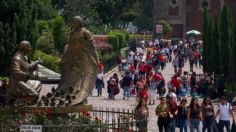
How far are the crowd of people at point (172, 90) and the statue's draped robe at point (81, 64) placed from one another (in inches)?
75.1

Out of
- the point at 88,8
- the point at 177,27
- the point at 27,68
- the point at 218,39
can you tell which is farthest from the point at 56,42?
the point at 177,27

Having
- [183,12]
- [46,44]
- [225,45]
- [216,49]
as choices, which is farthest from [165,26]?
[225,45]

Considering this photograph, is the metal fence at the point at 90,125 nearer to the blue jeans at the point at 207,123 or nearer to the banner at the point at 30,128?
the banner at the point at 30,128

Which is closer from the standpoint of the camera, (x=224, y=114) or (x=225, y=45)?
(x=224, y=114)

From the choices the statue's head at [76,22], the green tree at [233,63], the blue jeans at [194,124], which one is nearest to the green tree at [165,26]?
the green tree at [233,63]

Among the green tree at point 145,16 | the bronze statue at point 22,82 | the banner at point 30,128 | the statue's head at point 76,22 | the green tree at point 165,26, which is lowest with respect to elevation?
the banner at point 30,128

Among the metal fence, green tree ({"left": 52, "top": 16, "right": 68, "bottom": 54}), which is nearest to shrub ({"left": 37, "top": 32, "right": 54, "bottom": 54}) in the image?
green tree ({"left": 52, "top": 16, "right": 68, "bottom": 54})

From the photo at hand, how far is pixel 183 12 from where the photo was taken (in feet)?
301

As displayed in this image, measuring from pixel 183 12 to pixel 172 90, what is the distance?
61.1 m

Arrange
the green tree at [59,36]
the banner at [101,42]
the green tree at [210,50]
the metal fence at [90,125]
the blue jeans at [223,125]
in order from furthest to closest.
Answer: the banner at [101,42] → the green tree at [59,36] → the green tree at [210,50] → the blue jeans at [223,125] → the metal fence at [90,125]

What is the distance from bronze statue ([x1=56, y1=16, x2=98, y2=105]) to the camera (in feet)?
60.3

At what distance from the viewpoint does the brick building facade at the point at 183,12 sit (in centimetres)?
9112

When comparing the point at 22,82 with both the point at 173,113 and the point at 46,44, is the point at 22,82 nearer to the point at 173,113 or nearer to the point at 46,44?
the point at 173,113

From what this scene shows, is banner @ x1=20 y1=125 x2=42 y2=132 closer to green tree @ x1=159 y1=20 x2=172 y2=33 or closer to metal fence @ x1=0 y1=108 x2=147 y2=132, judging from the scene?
metal fence @ x1=0 y1=108 x2=147 y2=132
